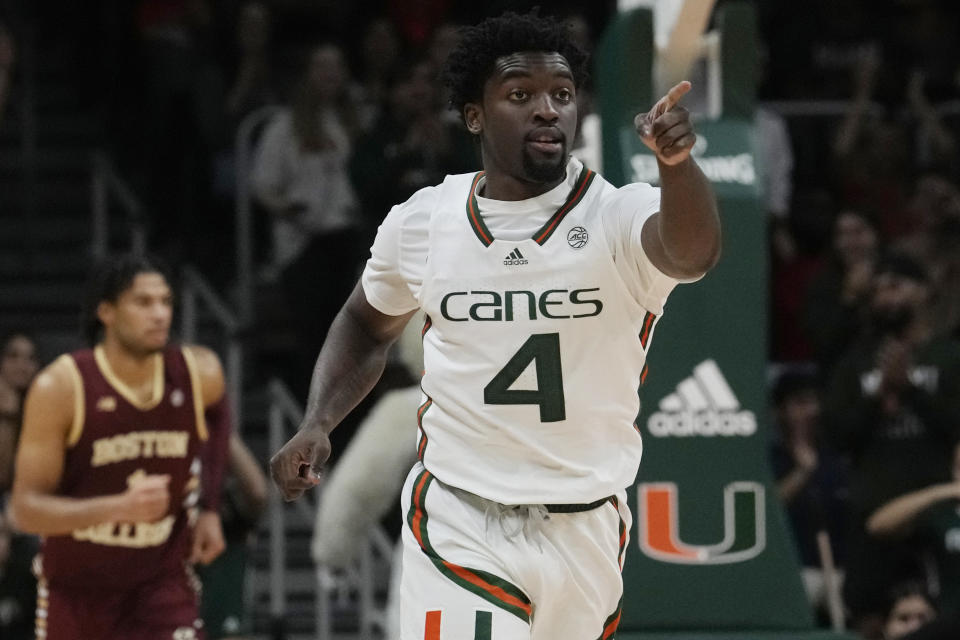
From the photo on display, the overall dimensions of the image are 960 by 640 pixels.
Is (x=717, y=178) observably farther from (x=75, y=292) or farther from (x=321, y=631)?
(x=75, y=292)

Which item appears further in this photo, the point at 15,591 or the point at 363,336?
the point at 15,591

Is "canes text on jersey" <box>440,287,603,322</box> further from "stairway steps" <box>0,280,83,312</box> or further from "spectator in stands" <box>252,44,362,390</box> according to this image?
"stairway steps" <box>0,280,83,312</box>

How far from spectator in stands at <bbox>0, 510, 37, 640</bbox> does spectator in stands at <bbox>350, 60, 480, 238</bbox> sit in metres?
2.66

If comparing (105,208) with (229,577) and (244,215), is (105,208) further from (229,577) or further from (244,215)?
(229,577)

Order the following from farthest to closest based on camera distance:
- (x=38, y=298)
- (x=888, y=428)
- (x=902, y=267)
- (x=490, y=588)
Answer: (x=38, y=298) → (x=902, y=267) → (x=888, y=428) → (x=490, y=588)

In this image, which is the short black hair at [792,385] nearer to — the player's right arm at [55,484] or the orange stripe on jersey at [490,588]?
the player's right arm at [55,484]

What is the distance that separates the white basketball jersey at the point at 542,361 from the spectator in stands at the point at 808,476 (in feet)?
15.9

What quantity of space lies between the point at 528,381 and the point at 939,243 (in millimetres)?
6841

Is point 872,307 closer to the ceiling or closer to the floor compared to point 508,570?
closer to the ceiling

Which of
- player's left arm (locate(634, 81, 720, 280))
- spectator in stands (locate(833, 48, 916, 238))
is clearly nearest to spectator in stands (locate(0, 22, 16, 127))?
spectator in stands (locate(833, 48, 916, 238))

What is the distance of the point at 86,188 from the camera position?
1152 centimetres

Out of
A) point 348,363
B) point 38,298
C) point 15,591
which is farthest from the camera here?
point 38,298

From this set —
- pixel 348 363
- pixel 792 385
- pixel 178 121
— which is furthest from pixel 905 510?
pixel 178 121

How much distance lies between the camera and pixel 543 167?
4.18 metres
